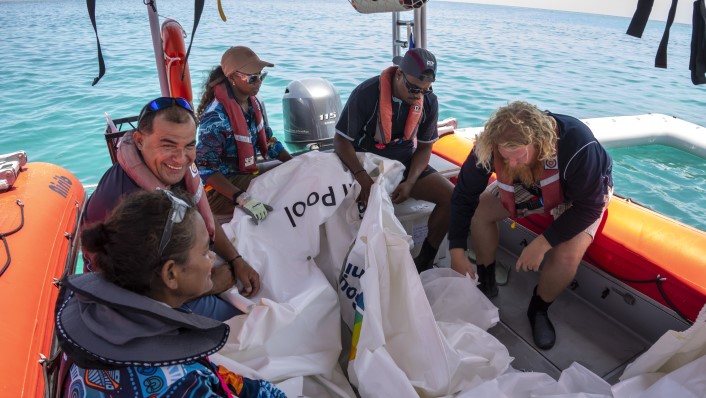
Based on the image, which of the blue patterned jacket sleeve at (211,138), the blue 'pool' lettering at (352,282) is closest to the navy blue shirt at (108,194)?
the blue patterned jacket sleeve at (211,138)

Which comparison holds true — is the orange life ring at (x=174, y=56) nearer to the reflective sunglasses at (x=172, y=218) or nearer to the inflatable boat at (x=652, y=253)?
the reflective sunglasses at (x=172, y=218)

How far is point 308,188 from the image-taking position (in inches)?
82.5

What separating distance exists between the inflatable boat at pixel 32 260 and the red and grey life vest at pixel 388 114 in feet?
5.20

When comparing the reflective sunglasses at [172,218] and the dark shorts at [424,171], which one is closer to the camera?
the reflective sunglasses at [172,218]

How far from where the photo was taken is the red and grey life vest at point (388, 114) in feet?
7.89

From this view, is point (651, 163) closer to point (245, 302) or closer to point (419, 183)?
point (419, 183)

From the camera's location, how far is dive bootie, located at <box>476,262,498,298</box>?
2297mm

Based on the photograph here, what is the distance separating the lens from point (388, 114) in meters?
2.41

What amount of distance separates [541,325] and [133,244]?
1783 mm

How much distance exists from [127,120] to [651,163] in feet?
19.2

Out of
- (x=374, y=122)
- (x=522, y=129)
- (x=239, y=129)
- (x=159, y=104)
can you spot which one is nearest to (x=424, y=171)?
(x=374, y=122)

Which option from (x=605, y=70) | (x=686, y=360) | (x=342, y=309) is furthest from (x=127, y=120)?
(x=605, y=70)

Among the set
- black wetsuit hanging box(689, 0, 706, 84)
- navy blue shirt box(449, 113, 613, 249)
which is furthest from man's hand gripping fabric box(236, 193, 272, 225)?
black wetsuit hanging box(689, 0, 706, 84)

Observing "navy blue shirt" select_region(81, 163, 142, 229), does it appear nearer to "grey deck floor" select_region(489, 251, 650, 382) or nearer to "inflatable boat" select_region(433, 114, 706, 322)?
"grey deck floor" select_region(489, 251, 650, 382)
